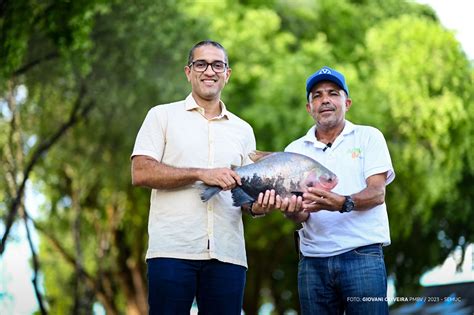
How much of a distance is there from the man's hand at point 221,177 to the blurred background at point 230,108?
8.17 metres

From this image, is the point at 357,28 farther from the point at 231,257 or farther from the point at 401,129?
the point at 231,257

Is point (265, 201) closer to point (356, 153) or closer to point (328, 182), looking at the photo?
point (328, 182)

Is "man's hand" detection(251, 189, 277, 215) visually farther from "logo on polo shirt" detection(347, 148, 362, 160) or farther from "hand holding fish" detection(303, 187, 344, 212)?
"logo on polo shirt" detection(347, 148, 362, 160)

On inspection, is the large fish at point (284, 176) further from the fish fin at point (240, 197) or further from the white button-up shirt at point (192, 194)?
the white button-up shirt at point (192, 194)

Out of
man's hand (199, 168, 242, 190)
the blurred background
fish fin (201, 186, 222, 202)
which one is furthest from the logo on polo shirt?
the blurred background

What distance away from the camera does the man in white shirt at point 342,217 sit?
4941 millimetres

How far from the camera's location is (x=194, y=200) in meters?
4.91

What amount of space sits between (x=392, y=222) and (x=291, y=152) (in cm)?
1860

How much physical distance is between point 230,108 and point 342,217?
16289mm

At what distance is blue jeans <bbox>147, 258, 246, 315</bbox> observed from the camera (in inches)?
189

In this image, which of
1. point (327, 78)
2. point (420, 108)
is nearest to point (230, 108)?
point (420, 108)

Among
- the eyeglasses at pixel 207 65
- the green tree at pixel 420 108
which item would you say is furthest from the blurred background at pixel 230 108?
the eyeglasses at pixel 207 65

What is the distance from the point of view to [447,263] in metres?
25.6

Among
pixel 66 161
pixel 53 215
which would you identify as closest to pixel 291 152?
pixel 66 161
